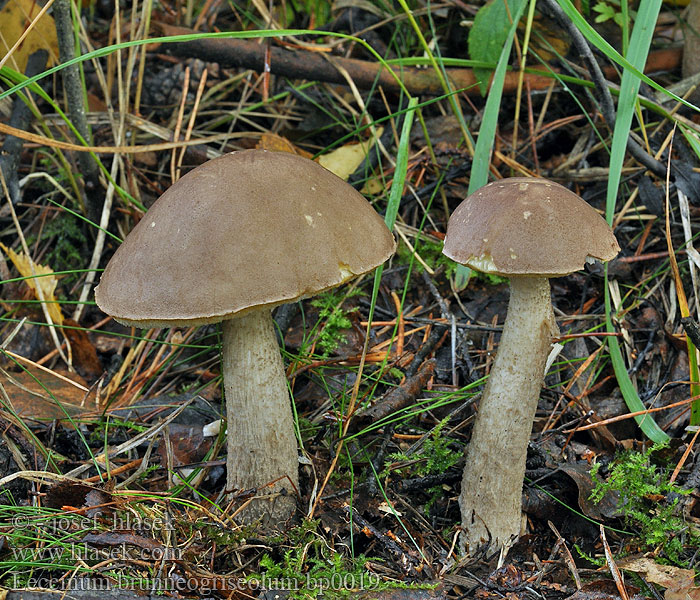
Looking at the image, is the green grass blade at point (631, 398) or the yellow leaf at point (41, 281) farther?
the yellow leaf at point (41, 281)

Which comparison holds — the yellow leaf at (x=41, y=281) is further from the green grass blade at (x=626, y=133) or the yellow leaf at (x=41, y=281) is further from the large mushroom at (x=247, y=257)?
the green grass blade at (x=626, y=133)

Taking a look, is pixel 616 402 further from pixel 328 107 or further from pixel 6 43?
pixel 6 43

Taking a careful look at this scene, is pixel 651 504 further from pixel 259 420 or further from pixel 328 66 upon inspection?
pixel 328 66

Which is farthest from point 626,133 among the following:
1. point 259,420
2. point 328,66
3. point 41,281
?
point 41,281

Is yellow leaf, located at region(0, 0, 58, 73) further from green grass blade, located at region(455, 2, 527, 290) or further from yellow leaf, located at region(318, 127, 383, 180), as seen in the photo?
green grass blade, located at region(455, 2, 527, 290)

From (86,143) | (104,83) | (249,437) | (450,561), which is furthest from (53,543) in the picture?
(104,83)

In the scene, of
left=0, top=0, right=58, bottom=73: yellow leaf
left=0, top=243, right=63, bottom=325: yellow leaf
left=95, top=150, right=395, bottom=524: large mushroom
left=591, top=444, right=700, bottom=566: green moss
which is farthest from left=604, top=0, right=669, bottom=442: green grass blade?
left=0, top=0, right=58, bottom=73: yellow leaf

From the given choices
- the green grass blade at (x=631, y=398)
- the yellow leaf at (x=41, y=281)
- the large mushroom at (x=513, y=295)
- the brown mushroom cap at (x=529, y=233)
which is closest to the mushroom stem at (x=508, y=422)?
the large mushroom at (x=513, y=295)
